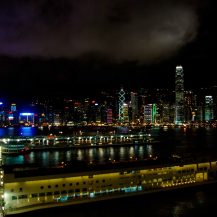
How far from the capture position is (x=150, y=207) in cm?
820

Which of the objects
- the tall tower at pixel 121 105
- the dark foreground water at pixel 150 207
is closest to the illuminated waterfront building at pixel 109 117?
the tall tower at pixel 121 105

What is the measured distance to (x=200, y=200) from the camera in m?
8.81

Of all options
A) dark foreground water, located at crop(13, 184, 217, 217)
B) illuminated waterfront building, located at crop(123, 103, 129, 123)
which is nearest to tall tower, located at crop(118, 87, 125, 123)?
illuminated waterfront building, located at crop(123, 103, 129, 123)

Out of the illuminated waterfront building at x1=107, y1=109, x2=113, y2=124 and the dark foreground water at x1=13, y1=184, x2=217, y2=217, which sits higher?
the illuminated waterfront building at x1=107, y1=109, x2=113, y2=124

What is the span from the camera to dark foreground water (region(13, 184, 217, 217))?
303 inches

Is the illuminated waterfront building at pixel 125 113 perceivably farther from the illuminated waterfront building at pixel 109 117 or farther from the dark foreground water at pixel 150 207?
the dark foreground water at pixel 150 207

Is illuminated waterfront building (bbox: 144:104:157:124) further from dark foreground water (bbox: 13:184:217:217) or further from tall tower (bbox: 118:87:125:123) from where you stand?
dark foreground water (bbox: 13:184:217:217)

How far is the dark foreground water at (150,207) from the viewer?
7.70m

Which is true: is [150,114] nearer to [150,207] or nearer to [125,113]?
[125,113]

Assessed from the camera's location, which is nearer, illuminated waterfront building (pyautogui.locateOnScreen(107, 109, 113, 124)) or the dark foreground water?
the dark foreground water

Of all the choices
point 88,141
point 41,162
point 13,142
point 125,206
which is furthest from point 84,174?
point 88,141

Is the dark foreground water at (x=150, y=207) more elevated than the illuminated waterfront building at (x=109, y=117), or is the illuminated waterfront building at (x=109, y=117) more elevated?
the illuminated waterfront building at (x=109, y=117)

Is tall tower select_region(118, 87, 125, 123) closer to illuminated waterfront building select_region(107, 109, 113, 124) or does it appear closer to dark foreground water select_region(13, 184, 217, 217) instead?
illuminated waterfront building select_region(107, 109, 113, 124)

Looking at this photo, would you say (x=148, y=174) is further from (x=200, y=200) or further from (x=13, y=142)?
(x=13, y=142)
